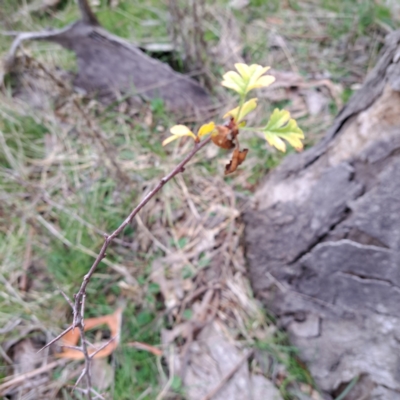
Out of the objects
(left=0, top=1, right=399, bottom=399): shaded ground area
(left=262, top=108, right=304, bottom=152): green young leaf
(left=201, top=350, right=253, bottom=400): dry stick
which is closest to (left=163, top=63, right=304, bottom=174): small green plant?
(left=262, top=108, right=304, bottom=152): green young leaf

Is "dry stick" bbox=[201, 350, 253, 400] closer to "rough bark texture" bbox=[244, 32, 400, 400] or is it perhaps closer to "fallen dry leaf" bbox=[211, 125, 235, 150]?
"rough bark texture" bbox=[244, 32, 400, 400]

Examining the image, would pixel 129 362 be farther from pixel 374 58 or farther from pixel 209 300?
pixel 374 58

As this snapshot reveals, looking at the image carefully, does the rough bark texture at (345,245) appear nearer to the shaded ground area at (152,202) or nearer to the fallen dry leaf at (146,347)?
the shaded ground area at (152,202)

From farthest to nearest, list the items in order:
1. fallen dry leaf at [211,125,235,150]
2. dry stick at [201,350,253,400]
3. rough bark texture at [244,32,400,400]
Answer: dry stick at [201,350,253,400] < rough bark texture at [244,32,400,400] < fallen dry leaf at [211,125,235,150]

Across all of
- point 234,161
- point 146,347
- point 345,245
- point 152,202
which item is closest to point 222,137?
point 234,161

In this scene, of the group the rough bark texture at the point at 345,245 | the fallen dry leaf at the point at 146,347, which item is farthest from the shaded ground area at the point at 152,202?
the rough bark texture at the point at 345,245

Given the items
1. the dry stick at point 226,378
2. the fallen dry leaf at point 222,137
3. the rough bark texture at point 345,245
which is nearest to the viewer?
the fallen dry leaf at point 222,137
